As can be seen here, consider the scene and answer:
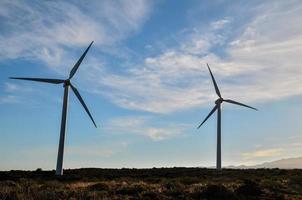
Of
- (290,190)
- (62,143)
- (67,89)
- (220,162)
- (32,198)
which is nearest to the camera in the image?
(32,198)

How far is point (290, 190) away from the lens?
44875 mm

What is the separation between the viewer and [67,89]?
250ft

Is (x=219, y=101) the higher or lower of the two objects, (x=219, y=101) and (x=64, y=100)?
the higher

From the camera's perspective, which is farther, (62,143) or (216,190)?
(62,143)

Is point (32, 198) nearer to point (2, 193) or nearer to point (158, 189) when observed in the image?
point (2, 193)

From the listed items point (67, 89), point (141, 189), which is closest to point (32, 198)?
point (141, 189)

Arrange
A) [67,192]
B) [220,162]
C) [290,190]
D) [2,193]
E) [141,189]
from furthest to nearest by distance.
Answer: [220,162], [290,190], [141,189], [67,192], [2,193]

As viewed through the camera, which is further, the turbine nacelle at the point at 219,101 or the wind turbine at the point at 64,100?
the turbine nacelle at the point at 219,101

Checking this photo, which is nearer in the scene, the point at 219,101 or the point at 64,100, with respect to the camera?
the point at 64,100

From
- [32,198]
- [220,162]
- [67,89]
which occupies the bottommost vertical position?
[32,198]

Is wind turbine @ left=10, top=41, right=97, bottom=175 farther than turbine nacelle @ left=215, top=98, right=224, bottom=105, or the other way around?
turbine nacelle @ left=215, top=98, right=224, bottom=105

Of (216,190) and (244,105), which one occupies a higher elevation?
(244,105)

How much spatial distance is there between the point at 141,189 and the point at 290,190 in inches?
549

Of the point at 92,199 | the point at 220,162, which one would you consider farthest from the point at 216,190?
the point at 220,162
